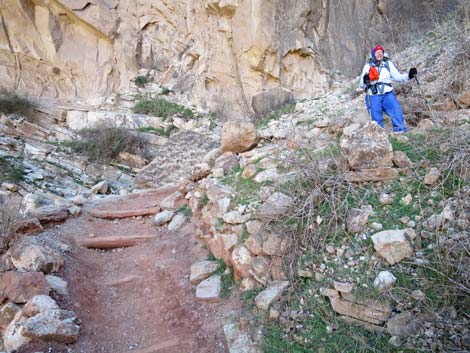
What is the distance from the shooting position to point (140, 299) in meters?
3.26

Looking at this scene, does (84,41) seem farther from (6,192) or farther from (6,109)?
(6,192)

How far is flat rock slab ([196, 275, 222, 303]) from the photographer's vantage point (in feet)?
9.65

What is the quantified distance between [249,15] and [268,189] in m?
10.3

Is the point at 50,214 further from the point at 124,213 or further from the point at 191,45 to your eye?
the point at 191,45

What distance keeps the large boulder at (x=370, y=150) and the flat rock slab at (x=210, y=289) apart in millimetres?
1418

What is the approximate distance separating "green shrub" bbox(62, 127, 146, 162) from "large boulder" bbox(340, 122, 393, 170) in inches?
357

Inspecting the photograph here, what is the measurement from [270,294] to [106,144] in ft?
31.1

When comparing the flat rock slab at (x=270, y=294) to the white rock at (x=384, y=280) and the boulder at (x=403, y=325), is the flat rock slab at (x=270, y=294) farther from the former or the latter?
the boulder at (x=403, y=325)

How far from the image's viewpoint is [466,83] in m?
3.92

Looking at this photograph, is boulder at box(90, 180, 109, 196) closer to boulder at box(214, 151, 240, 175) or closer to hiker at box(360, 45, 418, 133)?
boulder at box(214, 151, 240, 175)

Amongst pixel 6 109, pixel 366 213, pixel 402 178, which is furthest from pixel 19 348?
pixel 6 109

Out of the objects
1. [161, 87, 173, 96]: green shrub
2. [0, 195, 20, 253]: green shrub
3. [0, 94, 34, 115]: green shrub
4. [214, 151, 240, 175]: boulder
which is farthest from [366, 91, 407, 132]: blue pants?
[0, 94, 34, 115]: green shrub

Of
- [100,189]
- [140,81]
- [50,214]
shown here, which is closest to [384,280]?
[50,214]

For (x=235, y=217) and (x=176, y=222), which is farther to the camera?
(x=176, y=222)
